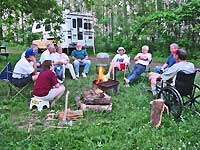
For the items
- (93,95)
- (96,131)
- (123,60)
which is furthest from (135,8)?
(96,131)

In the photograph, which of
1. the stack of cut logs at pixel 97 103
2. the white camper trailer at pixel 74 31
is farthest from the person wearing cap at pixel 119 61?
the white camper trailer at pixel 74 31

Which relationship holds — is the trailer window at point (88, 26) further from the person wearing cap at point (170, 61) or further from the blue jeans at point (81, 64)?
the person wearing cap at point (170, 61)

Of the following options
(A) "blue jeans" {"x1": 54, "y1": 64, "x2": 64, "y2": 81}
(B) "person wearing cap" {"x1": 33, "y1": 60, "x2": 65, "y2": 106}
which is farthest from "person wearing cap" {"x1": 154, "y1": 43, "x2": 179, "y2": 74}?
(B) "person wearing cap" {"x1": 33, "y1": 60, "x2": 65, "y2": 106}

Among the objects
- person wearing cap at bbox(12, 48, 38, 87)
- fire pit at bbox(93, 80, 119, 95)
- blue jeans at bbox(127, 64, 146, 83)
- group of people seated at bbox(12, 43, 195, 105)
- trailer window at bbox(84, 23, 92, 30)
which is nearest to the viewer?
group of people seated at bbox(12, 43, 195, 105)

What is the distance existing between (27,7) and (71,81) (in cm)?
314

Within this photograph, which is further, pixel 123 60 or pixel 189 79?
pixel 123 60

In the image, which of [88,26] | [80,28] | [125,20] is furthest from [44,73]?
[125,20]

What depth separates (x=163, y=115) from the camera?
491cm

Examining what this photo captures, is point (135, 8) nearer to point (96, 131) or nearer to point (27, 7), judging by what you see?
point (27, 7)

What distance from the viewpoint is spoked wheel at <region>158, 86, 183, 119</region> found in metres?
4.67

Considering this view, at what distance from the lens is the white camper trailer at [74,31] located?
628 inches

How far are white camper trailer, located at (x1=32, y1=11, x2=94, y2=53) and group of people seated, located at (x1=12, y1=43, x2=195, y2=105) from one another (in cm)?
712

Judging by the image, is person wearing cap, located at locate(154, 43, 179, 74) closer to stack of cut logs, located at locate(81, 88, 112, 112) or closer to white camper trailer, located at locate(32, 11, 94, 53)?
stack of cut logs, located at locate(81, 88, 112, 112)

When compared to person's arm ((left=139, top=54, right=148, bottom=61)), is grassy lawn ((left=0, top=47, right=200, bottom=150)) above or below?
below
